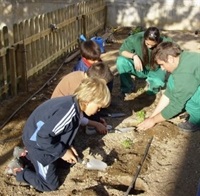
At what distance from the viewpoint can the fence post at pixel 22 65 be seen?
19.3 ft

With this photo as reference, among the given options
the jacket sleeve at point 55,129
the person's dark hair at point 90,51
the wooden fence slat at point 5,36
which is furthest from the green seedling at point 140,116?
the wooden fence slat at point 5,36

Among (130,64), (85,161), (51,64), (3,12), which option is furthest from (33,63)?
(3,12)

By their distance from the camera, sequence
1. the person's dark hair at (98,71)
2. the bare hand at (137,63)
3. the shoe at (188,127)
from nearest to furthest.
→ the person's dark hair at (98,71)
the shoe at (188,127)
the bare hand at (137,63)

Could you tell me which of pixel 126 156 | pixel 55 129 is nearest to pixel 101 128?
pixel 126 156

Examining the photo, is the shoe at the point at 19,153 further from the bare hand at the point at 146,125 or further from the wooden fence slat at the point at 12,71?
the wooden fence slat at the point at 12,71

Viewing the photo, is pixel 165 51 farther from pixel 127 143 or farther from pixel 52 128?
pixel 52 128

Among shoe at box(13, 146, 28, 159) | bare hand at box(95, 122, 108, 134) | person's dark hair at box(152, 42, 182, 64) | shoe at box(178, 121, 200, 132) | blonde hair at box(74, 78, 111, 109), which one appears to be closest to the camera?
blonde hair at box(74, 78, 111, 109)

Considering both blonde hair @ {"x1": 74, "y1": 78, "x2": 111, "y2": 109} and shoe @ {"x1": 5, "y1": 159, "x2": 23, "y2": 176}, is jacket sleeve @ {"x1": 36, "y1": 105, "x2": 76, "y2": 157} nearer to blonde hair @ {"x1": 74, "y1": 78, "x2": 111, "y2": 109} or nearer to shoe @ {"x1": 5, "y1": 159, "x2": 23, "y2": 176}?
blonde hair @ {"x1": 74, "y1": 78, "x2": 111, "y2": 109}

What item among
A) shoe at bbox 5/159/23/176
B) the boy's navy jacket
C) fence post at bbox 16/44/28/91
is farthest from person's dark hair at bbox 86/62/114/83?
fence post at bbox 16/44/28/91

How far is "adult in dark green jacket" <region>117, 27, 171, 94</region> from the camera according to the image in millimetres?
5461

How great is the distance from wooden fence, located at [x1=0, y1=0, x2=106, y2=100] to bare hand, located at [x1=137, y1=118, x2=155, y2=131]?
2132 millimetres

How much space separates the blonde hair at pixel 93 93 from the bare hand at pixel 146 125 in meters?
1.57

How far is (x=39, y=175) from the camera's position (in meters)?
3.54

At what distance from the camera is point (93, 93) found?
3.17 metres
